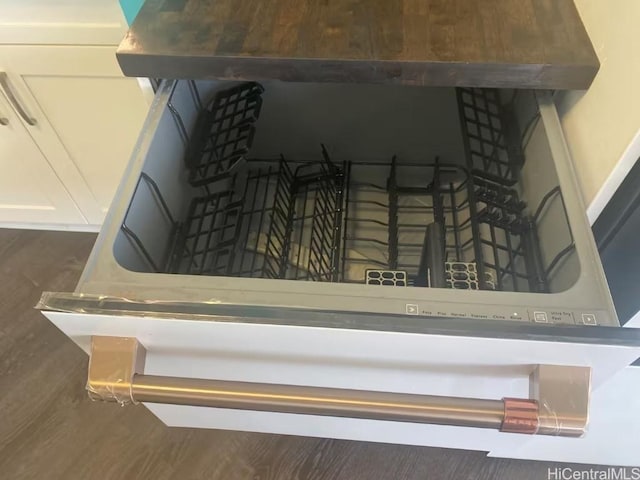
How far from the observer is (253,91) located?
100 centimetres

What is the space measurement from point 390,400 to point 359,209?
0.62 m

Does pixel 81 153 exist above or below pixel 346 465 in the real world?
above

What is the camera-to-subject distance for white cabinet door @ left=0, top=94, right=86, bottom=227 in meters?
1.21

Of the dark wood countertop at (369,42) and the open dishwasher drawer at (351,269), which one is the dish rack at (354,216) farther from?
the dark wood countertop at (369,42)

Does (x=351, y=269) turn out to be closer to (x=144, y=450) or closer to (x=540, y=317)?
(x=540, y=317)

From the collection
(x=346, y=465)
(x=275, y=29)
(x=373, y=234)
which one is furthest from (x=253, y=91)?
(x=346, y=465)

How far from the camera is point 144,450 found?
1.18m

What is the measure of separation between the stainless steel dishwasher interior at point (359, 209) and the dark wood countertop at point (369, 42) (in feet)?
0.26

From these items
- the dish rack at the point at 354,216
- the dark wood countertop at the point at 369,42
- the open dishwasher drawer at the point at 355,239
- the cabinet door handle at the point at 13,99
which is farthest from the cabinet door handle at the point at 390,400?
the cabinet door handle at the point at 13,99

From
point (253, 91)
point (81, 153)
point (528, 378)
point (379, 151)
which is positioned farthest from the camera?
point (81, 153)

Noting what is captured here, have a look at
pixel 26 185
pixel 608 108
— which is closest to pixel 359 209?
pixel 608 108

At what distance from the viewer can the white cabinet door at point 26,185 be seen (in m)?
1.21

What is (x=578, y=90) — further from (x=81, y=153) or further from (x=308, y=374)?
(x=81, y=153)

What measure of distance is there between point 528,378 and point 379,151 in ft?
2.10
